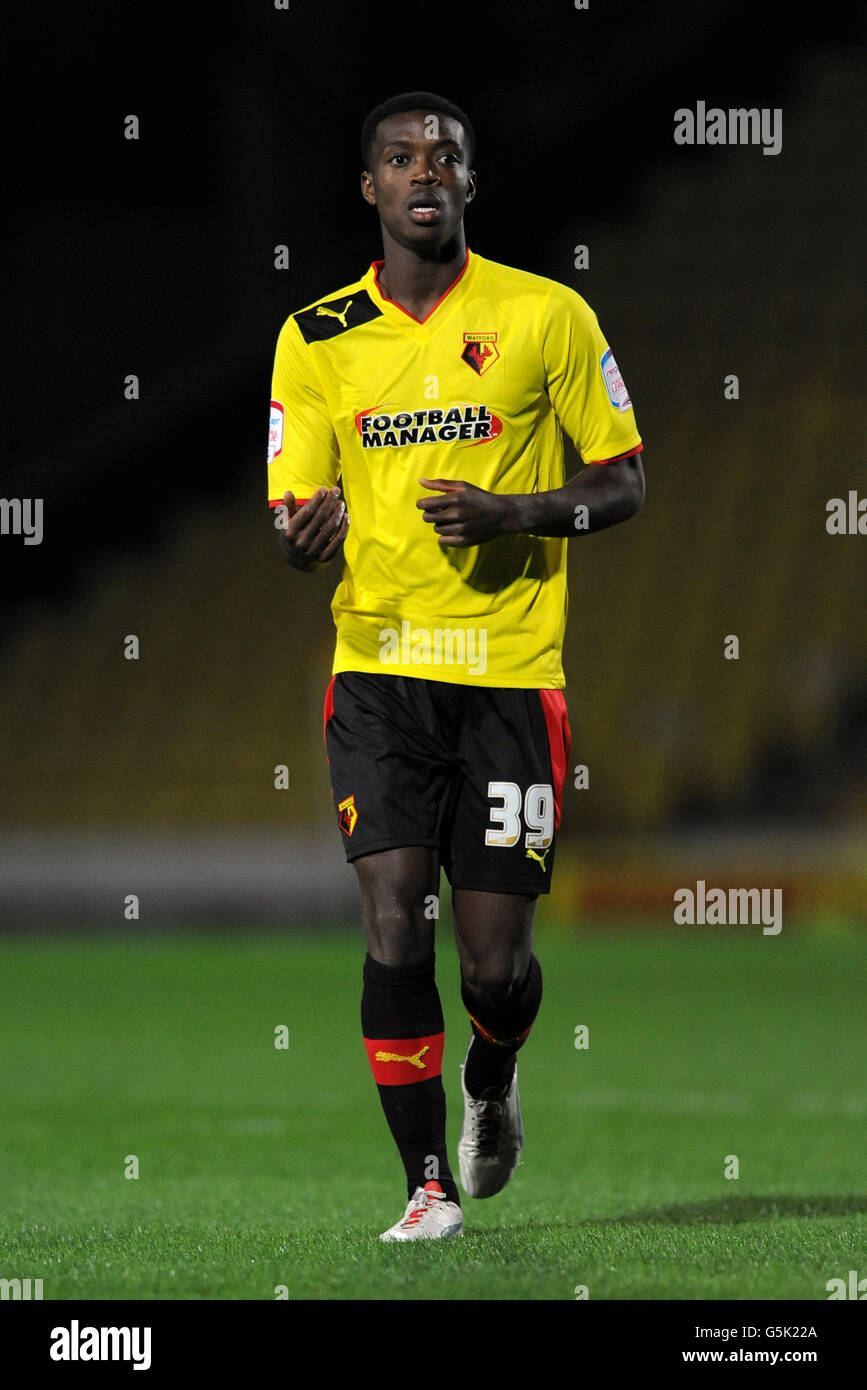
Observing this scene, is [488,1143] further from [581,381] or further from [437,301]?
[437,301]

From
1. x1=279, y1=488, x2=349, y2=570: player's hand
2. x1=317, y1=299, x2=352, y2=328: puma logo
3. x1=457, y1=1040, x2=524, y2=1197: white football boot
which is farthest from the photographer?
x1=457, y1=1040, x2=524, y2=1197: white football boot

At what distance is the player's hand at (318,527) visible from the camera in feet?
13.2

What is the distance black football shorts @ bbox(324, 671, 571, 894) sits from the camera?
4117 millimetres

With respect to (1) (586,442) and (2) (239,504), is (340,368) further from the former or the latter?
(2) (239,504)

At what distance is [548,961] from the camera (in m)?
13.1

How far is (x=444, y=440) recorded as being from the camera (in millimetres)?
4195

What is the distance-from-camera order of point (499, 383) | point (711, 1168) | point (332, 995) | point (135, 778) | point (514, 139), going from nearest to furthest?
point (499, 383) → point (711, 1168) → point (332, 995) → point (135, 778) → point (514, 139)

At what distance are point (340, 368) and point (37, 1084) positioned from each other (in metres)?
4.51

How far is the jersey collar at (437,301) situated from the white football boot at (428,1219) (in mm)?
1990

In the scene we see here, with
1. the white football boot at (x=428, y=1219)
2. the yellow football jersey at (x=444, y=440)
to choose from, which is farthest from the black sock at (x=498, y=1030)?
the yellow football jersey at (x=444, y=440)

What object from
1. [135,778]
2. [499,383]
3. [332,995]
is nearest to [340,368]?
[499,383]

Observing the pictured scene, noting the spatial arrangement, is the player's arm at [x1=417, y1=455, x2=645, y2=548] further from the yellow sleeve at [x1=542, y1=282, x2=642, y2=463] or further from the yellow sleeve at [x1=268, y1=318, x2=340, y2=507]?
the yellow sleeve at [x1=268, y1=318, x2=340, y2=507]

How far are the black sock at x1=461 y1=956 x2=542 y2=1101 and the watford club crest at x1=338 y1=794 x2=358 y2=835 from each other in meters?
0.49

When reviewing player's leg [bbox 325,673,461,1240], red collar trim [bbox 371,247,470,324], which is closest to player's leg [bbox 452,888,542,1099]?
player's leg [bbox 325,673,461,1240]
